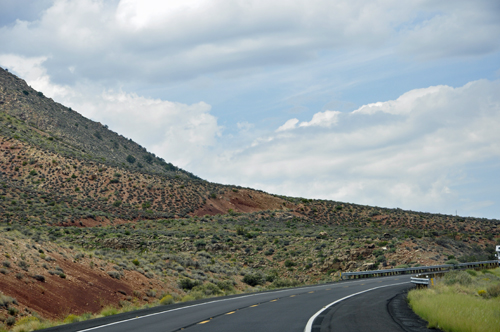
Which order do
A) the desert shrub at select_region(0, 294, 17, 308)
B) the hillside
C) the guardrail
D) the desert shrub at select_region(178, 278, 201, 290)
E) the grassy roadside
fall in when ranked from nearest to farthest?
the grassy roadside < the desert shrub at select_region(0, 294, 17, 308) < the hillside < the desert shrub at select_region(178, 278, 201, 290) < the guardrail

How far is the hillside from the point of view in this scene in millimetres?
23922

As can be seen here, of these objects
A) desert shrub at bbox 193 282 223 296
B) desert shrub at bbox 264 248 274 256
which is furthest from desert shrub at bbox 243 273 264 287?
desert shrub at bbox 264 248 274 256

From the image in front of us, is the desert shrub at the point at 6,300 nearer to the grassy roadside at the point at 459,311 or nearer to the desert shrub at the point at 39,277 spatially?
the desert shrub at the point at 39,277

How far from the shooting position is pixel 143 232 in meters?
54.2

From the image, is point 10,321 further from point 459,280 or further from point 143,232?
point 143,232

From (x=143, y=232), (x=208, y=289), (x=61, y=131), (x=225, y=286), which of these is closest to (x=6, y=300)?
(x=208, y=289)

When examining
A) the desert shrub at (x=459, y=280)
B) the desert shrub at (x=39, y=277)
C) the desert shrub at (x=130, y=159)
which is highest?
the desert shrub at (x=130, y=159)

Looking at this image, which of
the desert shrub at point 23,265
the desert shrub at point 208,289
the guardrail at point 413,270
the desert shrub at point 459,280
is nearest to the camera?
the desert shrub at point 23,265

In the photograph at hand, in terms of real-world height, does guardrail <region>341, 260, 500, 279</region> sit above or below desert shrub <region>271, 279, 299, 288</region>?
above

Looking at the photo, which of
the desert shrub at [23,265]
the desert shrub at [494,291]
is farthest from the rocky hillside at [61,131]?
the desert shrub at [494,291]

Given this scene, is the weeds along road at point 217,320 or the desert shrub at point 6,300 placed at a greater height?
the desert shrub at point 6,300

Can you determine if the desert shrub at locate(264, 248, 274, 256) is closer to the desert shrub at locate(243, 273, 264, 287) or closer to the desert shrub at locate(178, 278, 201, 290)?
the desert shrub at locate(243, 273, 264, 287)

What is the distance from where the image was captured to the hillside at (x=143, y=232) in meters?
23.9

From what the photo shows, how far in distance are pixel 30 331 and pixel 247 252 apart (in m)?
36.3
